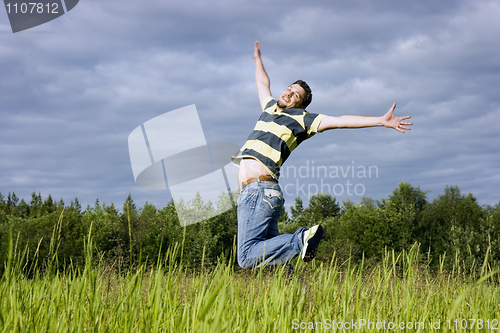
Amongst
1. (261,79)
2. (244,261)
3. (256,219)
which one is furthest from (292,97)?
(244,261)

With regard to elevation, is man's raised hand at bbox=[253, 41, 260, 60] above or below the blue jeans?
above

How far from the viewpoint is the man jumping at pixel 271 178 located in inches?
140

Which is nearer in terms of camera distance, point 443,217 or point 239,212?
point 239,212

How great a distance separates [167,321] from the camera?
1968 mm

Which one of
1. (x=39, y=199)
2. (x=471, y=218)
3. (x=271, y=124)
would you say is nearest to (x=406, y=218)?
(x=471, y=218)

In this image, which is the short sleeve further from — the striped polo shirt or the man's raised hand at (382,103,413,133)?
the man's raised hand at (382,103,413,133)

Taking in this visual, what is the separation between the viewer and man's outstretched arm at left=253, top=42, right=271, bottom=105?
5.08 m

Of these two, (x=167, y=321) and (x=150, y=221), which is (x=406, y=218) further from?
(x=167, y=321)

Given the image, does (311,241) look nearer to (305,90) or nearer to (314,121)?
(314,121)

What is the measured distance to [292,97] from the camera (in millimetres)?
4473

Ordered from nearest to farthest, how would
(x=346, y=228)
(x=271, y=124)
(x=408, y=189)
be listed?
(x=271, y=124) → (x=346, y=228) → (x=408, y=189)

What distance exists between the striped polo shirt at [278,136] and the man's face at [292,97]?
0.21 m

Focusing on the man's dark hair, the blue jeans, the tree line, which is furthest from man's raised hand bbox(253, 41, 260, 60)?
the tree line

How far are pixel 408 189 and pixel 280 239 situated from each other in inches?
1172
